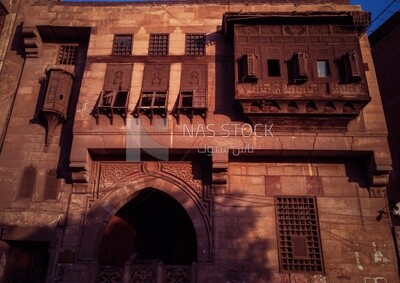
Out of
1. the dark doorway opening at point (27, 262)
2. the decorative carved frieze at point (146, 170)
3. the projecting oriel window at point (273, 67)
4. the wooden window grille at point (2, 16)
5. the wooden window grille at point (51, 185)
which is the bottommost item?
the dark doorway opening at point (27, 262)

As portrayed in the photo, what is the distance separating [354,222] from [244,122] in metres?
5.01

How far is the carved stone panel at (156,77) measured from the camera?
12.6 metres

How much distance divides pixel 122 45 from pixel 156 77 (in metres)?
2.35

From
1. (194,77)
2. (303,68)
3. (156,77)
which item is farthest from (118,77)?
(303,68)

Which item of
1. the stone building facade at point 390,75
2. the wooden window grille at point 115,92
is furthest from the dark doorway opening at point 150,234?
the stone building facade at point 390,75

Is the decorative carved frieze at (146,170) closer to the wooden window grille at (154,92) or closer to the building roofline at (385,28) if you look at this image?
the wooden window grille at (154,92)

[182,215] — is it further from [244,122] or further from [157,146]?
[244,122]

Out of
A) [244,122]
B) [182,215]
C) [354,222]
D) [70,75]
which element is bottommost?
[354,222]

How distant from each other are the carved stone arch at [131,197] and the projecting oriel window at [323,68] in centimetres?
638

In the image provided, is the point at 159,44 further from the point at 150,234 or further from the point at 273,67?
the point at 150,234

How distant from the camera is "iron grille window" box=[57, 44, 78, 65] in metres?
14.4

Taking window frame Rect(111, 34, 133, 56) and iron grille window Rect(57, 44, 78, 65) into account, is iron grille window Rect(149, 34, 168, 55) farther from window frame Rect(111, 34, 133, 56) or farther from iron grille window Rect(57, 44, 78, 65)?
iron grille window Rect(57, 44, 78, 65)

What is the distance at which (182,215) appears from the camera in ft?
48.1

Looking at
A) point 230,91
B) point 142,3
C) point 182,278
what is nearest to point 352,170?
point 230,91
